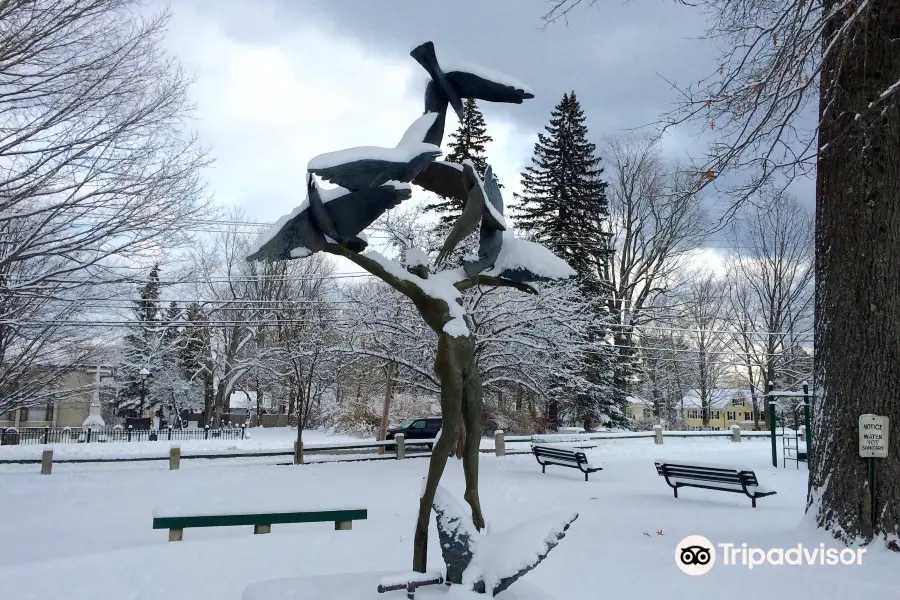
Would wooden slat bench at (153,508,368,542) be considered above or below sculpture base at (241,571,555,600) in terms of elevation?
below

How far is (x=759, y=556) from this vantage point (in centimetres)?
Answer: 703

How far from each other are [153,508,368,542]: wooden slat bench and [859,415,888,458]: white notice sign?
20.4ft

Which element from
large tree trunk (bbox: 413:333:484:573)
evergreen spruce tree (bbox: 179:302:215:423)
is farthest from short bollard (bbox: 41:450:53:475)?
evergreen spruce tree (bbox: 179:302:215:423)

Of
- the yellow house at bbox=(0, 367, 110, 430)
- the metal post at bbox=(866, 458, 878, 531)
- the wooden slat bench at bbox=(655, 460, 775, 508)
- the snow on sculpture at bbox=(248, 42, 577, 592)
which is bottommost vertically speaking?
the yellow house at bbox=(0, 367, 110, 430)

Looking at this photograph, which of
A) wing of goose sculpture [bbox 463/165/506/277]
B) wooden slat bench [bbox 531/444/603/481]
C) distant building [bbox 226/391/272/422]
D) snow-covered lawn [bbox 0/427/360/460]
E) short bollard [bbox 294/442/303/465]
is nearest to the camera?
wing of goose sculpture [bbox 463/165/506/277]

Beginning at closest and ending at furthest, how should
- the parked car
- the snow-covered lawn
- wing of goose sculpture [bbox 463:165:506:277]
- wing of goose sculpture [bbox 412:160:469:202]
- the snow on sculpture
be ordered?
the snow on sculpture
wing of goose sculpture [bbox 463:165:506:277]
wing of goose sculpture [bbox 412:160:469:202]
the snow-covered lawn
the parked car

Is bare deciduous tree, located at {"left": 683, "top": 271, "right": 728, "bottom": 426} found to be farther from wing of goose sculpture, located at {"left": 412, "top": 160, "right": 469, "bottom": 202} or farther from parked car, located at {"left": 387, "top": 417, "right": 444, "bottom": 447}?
wing of goose sculpture, located at {"left": 412, "top": 160, "right": 469, "bottom": 202}

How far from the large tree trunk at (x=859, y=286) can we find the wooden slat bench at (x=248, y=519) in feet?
19.8

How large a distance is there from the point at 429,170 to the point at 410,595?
145 inches

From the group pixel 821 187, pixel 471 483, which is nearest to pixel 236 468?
pixel 471 483

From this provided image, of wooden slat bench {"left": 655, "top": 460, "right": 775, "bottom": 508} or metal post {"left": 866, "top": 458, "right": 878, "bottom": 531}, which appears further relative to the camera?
wooden slat bench {"left": 655, "top": 460, "right": 775, "bottom": 508}

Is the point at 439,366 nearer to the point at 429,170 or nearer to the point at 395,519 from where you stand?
the point at 429,170

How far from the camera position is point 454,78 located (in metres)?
5.31

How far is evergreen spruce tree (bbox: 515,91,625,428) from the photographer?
30797 millimetres
